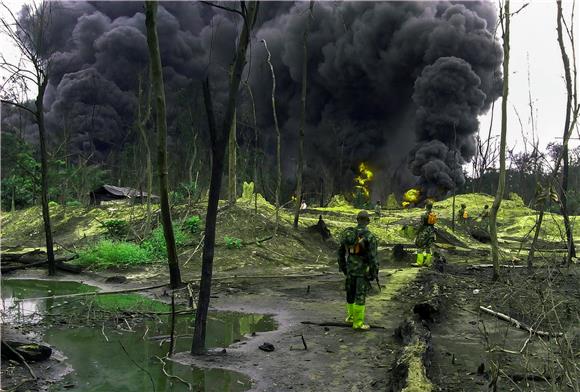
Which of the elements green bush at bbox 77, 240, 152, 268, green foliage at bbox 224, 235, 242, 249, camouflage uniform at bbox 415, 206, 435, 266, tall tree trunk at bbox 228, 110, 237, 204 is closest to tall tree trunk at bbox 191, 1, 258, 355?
green bush at bbox 77, 240, 152, 268

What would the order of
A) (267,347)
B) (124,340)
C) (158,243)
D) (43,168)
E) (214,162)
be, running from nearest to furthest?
(214,162), (267,347), (124,340), (43,168), (158,243)

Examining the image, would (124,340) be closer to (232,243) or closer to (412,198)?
(232,243)

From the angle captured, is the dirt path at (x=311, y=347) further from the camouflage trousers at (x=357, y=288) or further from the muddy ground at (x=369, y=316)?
the camouflage trousers at (x=357, y=288)

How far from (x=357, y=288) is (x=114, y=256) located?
9.34 meters

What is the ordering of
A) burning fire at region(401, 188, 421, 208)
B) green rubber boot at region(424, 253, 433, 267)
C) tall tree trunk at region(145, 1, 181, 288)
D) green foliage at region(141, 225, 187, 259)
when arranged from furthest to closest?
burning fire at region(401, 188, 421, 208)
green foliage at region(141, 225, 187, 259)
green rubber boot at region(424, 253, 433, 267)
tall tree trunk at region(145, 1, 181, 288)

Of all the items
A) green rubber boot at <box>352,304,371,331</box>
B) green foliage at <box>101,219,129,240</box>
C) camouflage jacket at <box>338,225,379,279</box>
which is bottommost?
green rubber boot at <box>352,304,371,331</box>

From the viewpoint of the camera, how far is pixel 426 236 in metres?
14.0

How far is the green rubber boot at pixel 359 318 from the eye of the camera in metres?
7.63

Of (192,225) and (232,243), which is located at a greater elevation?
(192,225)

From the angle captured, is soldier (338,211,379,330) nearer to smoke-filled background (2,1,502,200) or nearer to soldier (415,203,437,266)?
soldier (415,203,437,266)

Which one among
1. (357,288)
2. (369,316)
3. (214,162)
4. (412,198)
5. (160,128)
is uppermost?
(160,128)

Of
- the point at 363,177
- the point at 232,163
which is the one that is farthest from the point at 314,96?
the point at 232,163

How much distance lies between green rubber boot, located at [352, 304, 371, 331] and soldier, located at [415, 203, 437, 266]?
6.67 m

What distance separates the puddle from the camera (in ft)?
17.8
